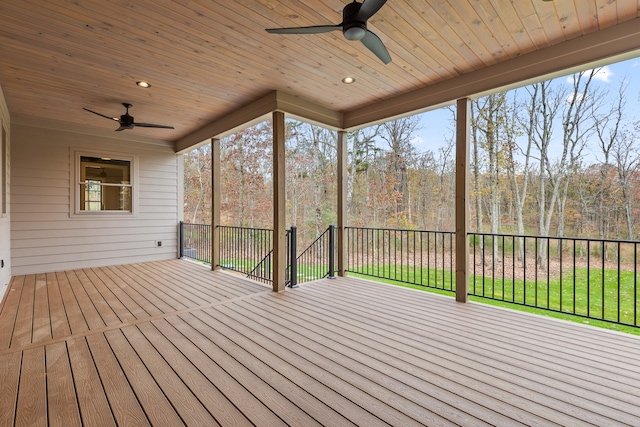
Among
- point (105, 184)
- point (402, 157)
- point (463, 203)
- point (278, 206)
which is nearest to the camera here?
point (463, 203)

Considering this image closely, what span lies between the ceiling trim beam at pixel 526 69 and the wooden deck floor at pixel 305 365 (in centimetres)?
256

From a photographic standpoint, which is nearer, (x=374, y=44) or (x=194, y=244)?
(x=374, y=44)

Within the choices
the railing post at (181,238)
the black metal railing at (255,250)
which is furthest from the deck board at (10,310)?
the black metal railing at (255,250)

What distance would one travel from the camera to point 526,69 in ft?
9.96

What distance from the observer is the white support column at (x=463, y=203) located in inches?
140

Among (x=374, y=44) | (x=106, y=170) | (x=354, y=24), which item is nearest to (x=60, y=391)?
(x=354, y=24)

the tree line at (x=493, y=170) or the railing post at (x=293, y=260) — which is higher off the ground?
the tree line at (x=493, y=170)

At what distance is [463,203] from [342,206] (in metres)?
2.00

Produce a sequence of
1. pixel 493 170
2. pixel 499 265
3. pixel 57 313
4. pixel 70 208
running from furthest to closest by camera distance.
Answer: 1. pixel 499 265
2. pixel 493 170
3. pixel 70 208
4. pixel 57 313

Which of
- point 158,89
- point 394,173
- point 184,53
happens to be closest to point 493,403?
point 184,53

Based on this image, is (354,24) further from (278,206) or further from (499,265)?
(499,265)

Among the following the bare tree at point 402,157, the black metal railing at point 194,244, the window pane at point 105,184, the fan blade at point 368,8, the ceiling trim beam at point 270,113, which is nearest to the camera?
the fan blade at point 368,8

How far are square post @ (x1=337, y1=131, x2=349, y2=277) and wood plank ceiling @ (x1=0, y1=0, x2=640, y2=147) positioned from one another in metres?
0.89

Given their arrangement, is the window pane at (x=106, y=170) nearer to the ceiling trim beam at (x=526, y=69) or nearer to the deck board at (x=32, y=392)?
the deck board at (x=32, y=392)
